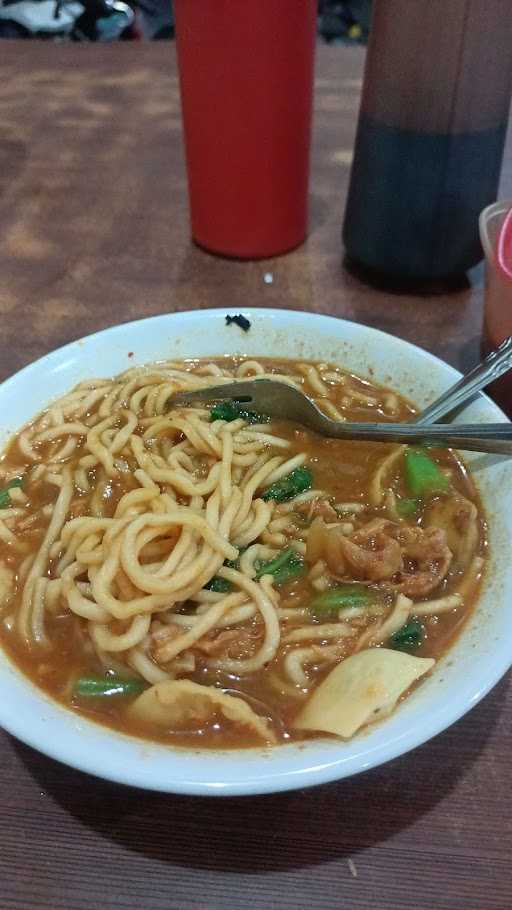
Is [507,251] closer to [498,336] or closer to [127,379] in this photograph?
[498,336]

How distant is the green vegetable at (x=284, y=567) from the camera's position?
1778 millimetres

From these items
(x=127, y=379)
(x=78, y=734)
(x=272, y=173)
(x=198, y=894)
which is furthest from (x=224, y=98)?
(x=198, y=894)

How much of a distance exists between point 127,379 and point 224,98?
1.27 meters

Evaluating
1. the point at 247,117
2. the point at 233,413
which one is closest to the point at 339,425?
the point at 233,413

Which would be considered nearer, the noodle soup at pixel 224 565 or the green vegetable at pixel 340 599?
the noodle soup at pixel 224 565

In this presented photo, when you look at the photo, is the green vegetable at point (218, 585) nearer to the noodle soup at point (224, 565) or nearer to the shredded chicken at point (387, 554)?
the noodle soup at point (224, 565)

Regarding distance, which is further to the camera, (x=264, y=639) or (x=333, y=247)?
(x=333, y=247)

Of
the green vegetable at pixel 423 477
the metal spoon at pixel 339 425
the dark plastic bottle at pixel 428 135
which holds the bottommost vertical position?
the green vegetable at pixel 423 477

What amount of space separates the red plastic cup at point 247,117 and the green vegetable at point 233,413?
1.25 metres

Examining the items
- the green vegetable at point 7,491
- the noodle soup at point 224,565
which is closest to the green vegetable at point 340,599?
the noodle soup at point 224,565

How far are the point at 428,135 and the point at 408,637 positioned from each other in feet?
6.16

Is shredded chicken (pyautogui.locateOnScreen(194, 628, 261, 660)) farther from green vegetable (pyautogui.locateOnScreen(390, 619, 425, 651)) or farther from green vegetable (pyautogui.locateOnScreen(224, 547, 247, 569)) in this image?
green vegetable (pyautogui.locateOnScreen(390, 619, 425, 651))

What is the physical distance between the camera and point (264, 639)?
1.63m

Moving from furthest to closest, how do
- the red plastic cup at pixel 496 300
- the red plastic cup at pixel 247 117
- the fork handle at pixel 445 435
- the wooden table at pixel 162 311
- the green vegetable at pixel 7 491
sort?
the red plastic cup at pixel 247 117
the red plastic cup at pixel 496 300
the green vegetable at pixel 7 491
the fork handle at pixel 445 435
the wooden table at pixel 162 311
